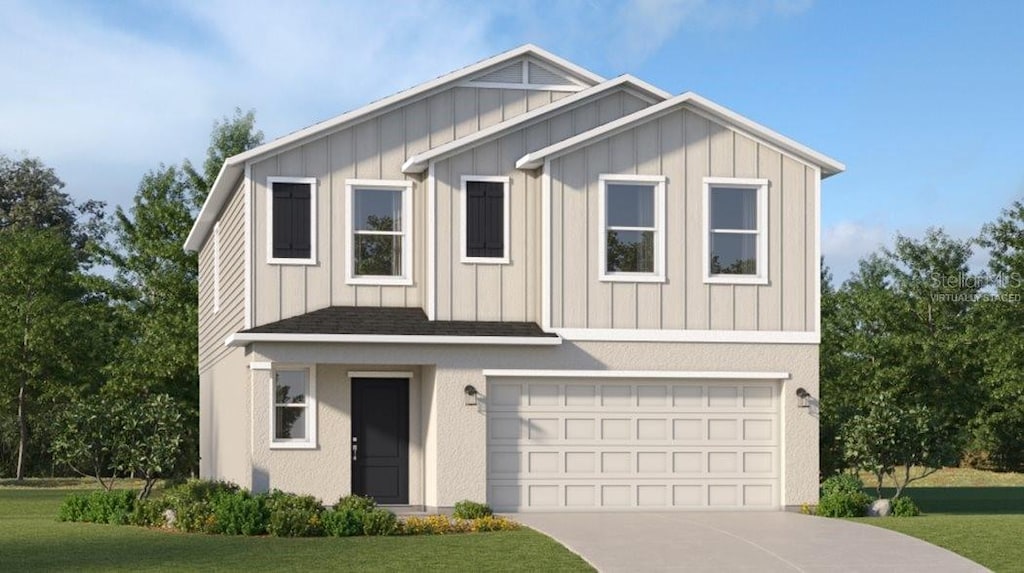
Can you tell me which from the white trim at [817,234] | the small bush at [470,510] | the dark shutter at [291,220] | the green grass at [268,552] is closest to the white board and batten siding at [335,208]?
the dark shutter at [291,220]

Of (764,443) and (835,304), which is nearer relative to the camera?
(764,443)

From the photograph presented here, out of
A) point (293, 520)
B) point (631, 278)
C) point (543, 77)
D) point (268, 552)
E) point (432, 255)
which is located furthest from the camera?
point (543, 77)

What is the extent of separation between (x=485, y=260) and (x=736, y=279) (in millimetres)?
4349

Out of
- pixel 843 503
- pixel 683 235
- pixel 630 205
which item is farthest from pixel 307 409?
pixel 843 503

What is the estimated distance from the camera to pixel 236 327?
2725 centimetres

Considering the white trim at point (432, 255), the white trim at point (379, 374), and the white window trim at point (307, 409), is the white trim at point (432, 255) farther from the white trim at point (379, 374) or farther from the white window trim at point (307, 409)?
the white window trim at point (307, 409)

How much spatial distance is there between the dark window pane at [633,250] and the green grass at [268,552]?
576 cm

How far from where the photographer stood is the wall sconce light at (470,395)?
24.8 metres

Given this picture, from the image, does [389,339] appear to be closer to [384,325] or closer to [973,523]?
[384,325]

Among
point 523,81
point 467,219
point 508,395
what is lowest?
point 508,395

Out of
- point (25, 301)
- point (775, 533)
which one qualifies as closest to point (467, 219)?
point (775, 533)

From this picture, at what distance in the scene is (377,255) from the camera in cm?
2619

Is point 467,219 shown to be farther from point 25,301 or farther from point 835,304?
point 835,304

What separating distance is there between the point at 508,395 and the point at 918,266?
94.2 ft
